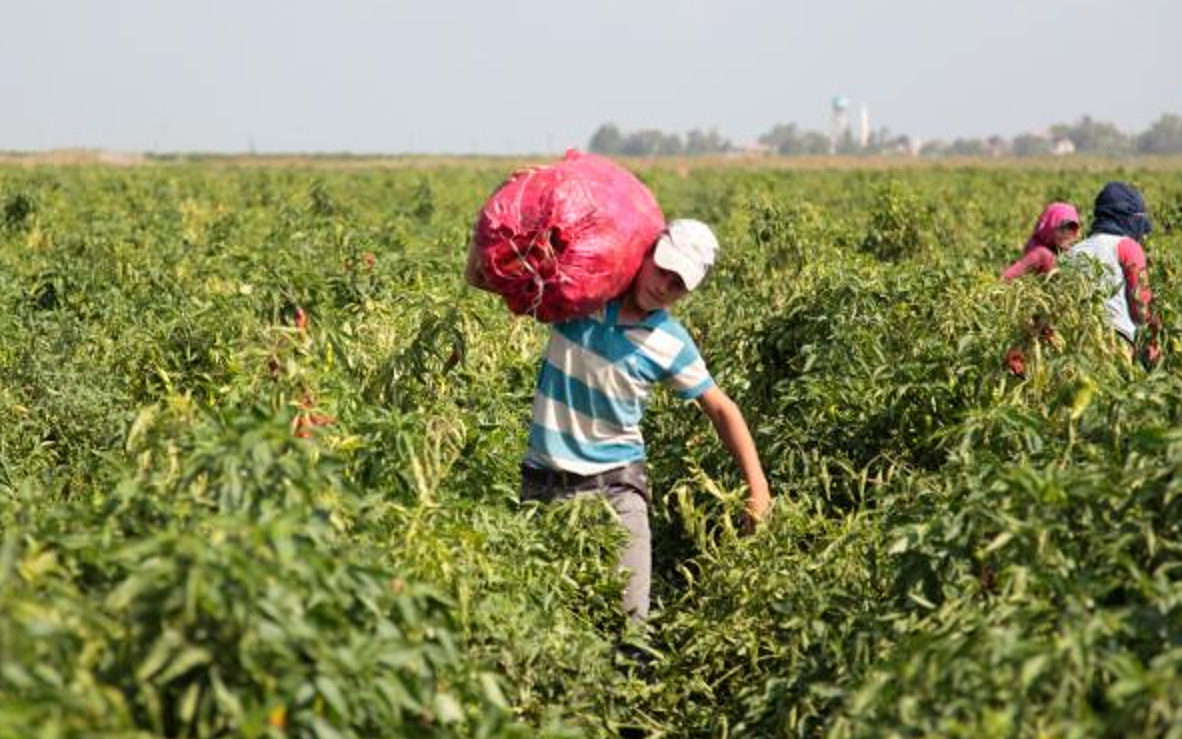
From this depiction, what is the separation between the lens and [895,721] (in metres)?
2.78

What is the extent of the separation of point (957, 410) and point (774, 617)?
1.30 metres

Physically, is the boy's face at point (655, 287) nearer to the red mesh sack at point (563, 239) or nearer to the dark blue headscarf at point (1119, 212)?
the red mesh sack at point (563, 239)

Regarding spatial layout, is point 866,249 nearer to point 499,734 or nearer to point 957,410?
point 957,410

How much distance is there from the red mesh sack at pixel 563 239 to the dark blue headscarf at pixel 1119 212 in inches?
129

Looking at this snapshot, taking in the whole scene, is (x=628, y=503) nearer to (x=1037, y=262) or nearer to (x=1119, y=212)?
(x=1119, y=212)

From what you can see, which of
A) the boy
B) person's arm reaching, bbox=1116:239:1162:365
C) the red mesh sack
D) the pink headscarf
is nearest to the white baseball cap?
the boy

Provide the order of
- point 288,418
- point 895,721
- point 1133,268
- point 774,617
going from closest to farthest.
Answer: point 895,721 → point 288,418 → point 774,617 → point 1133,268

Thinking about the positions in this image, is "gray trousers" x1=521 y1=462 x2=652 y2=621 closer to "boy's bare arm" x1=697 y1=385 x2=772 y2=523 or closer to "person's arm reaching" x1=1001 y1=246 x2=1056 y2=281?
"boy's bare arm" x1=697 y1=385 x2=772 y2=523

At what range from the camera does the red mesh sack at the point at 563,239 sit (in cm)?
423

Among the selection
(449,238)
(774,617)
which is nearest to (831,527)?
(774,617)

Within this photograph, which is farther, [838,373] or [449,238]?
[449,238]

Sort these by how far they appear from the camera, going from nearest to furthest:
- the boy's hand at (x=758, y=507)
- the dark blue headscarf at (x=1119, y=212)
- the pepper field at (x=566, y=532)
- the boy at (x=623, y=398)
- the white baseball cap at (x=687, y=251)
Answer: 1. the pepper field at (x=566, y=532)
2. the white baseball cap at (x=687, y=251)
3. the boy at (x=623, y=398)
4. the boy's hand at (x=758, y=507)
5. the dark blue headscarf at (x=1119, y=212)

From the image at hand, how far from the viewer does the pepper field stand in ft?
8.33

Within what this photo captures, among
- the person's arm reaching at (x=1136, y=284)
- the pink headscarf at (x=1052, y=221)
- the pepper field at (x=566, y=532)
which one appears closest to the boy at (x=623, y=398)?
the pepper field at (x=566, y=532)
